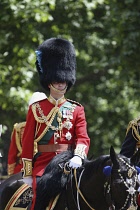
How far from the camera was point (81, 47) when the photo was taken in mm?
19312

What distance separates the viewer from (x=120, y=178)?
7.21 meters

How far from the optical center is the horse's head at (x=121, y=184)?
709 cm

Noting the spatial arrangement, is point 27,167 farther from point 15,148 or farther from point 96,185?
point 15,148

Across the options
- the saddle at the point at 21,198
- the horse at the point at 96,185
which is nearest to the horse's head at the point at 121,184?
the horse at the point at 96,185

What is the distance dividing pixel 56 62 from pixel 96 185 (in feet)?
5.32

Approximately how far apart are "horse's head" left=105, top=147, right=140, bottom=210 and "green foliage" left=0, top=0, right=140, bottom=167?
774cm

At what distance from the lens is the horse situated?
Result: 7.15 metres

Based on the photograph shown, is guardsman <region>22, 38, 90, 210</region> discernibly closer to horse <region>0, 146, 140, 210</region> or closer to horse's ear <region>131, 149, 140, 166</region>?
horse <region>0, 146, 140, 210</region>

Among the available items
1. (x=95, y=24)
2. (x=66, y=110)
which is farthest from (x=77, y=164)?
(x=95, y=24)

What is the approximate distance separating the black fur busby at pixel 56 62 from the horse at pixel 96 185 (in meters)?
0.86

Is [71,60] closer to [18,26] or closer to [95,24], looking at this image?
[18,26]

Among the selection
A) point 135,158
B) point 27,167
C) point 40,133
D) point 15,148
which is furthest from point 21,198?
point 15,148

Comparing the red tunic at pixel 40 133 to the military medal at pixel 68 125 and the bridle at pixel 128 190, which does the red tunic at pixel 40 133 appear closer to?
the military medal at pixel 68 125

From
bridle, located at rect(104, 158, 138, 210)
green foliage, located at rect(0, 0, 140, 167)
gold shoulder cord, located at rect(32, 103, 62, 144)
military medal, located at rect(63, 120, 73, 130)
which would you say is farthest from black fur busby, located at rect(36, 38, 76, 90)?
green foliage, located at rect(0, 0, 140, 167)
